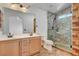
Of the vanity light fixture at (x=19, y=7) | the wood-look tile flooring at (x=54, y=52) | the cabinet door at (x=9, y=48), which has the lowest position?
the wood-look tile flooring at (x=54, y=52)

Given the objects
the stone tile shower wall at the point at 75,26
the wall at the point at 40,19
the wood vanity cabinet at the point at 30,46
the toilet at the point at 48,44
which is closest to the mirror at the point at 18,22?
the wall at the point at 40,19

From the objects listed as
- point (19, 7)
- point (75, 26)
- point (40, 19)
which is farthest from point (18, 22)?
point (75, 26)

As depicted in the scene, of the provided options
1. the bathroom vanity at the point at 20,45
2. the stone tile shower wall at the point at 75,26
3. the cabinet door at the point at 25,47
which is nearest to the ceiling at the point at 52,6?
the stone tile shower wall at the point at 75,26

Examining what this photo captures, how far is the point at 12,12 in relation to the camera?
2.06 m

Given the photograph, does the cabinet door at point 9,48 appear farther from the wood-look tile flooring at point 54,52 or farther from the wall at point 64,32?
the wall at point 64,32

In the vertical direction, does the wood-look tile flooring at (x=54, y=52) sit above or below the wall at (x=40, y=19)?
below

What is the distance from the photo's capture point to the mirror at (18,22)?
2.03 meters

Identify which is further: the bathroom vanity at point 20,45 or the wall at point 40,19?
the wall at point 40,19

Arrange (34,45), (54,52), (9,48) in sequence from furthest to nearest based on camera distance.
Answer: (34,45) < (54,52) < (9,48)

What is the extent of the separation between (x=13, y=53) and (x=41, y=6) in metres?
1.02

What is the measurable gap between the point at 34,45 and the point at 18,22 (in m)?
0.55

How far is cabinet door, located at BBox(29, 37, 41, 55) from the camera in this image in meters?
2.18

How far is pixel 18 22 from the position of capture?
214 centimetres

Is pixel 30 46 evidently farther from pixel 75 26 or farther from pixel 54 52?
pixel 75 26
